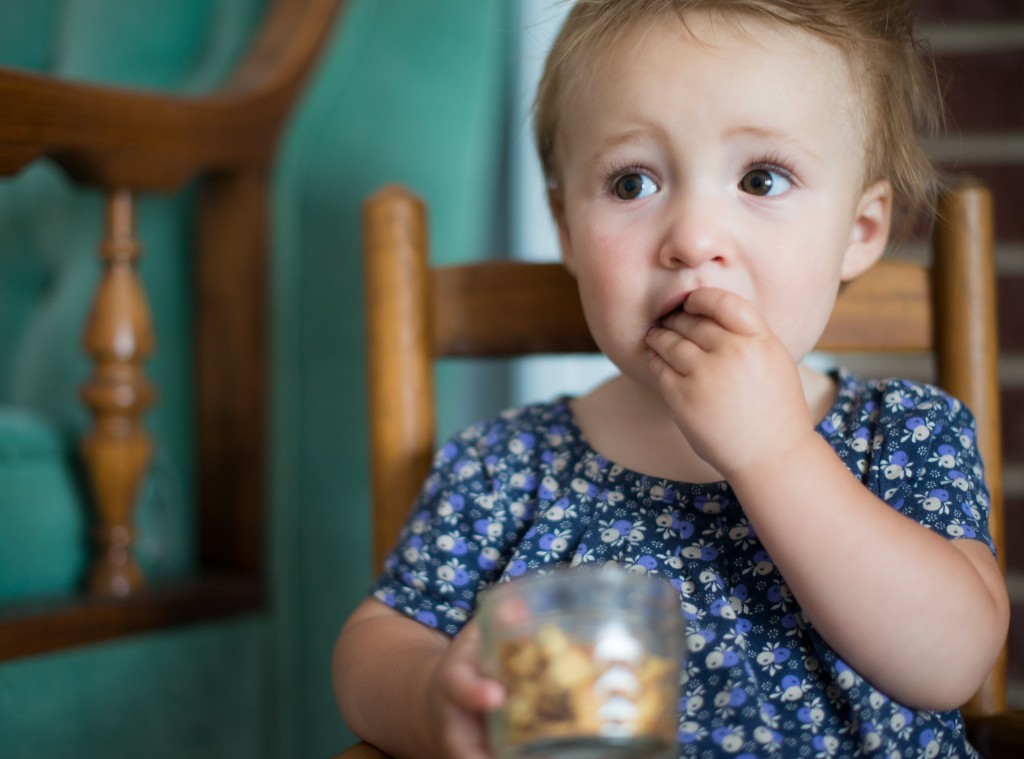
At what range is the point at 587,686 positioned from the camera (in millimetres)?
469

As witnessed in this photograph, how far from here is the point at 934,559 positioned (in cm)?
64

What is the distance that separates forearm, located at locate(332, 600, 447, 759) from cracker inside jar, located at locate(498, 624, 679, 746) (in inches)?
6.3

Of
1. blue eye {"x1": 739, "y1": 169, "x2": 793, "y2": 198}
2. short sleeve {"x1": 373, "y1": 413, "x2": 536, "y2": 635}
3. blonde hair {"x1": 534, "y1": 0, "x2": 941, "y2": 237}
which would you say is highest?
blonde hair {"x1": 534, "y1": 0, "x2": 941, "y2": 237}

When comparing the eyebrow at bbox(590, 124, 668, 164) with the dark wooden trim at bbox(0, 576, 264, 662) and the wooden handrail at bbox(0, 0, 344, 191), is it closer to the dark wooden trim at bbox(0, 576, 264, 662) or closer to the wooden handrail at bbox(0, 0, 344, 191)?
the wooden handrail at bbox(0, 0, 344, 191)

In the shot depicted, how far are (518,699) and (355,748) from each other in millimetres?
252

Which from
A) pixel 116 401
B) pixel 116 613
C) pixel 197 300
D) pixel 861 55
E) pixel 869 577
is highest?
pixel 861 55

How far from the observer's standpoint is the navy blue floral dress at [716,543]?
69cm

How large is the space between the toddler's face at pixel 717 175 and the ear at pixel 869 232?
2.5 inches

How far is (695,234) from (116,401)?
2.11 ft

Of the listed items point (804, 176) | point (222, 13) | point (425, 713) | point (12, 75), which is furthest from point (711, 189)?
point (222, 13)

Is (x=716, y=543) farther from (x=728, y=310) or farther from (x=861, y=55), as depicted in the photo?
(x=861, y=55)

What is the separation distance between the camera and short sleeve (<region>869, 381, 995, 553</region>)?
2.36ft

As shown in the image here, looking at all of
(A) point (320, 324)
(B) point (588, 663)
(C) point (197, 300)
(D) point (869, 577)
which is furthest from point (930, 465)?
(C) point (197, 300)

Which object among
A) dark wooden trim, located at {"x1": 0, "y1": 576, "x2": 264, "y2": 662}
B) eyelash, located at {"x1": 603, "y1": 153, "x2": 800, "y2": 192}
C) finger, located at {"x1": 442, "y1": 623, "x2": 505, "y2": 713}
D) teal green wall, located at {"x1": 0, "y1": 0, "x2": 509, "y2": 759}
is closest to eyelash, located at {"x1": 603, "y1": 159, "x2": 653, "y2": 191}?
eyelash, located at {"x1": 603, "y1": 153, "x2": 800, "y2": 192}
